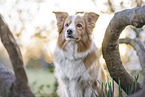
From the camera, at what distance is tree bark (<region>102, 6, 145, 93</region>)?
243 centimetres

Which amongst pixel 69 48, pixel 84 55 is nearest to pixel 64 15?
pixel 69 48

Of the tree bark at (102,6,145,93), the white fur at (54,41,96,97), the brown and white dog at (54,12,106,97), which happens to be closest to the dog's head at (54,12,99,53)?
the brown and white dog at (54,12,106,97)

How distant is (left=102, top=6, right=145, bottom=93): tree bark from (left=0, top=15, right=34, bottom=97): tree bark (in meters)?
1.62

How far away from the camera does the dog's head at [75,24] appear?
13.4 feet

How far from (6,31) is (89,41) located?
261cm

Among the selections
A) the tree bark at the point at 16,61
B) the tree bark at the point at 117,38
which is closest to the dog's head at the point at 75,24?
the tree bark at the point at 117,38

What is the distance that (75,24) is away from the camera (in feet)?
14.0

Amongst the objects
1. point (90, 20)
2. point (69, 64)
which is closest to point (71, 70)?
point (69, 64)

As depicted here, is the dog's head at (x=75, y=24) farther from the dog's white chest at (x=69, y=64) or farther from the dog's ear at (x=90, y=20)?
the dog's white chest at (x=69, y=64)

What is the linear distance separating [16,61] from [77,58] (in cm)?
231

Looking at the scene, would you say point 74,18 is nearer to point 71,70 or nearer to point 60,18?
point 60,18

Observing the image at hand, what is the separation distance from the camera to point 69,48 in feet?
14.2

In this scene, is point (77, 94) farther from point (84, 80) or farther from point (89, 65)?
point (89, 65)

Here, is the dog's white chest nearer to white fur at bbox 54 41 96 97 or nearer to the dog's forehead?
white fur at bbox 54 41 96 97
